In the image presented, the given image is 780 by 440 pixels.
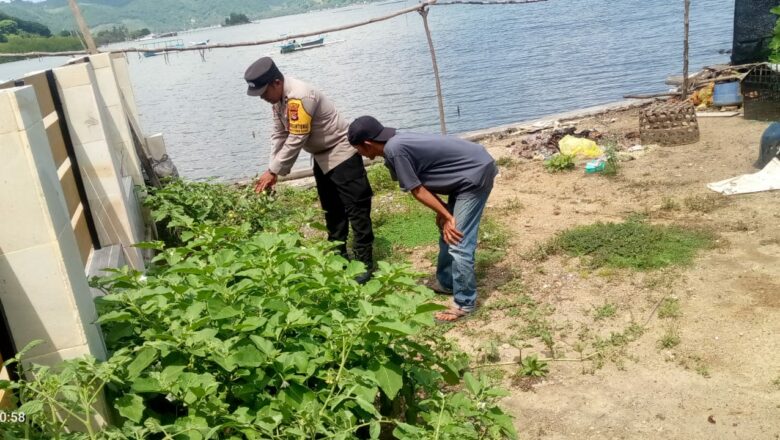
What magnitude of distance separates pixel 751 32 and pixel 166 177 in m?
9.77

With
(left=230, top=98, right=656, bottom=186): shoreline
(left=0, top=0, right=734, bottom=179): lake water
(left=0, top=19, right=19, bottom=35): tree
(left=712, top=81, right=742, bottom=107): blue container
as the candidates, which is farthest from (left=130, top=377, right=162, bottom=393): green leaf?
(left=0, top=19, right=19, bottom=35): tree

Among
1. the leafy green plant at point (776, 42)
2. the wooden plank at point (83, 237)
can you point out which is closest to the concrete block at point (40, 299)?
the wooden plank at point (83, 237)

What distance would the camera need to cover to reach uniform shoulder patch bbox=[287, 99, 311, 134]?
17.1 ft

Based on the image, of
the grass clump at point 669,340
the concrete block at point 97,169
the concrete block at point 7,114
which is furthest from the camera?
the concrete block at point 97,169

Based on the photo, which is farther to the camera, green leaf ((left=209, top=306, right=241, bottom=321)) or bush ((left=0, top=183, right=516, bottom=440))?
green leaf ((left=209, top=306, right=241, bottom=321))

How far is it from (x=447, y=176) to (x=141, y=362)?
298 cm

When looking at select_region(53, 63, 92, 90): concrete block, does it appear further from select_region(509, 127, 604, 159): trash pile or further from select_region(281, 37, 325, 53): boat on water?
select_region(281, 37, 325, 53): boat on water

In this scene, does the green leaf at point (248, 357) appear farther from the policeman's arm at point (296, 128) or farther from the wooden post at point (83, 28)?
the wooden post at point (83, 28)

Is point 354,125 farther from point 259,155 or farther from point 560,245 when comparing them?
point 259,155

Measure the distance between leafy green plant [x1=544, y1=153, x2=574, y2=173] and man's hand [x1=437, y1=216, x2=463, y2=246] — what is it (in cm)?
396

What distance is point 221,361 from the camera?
215 cm

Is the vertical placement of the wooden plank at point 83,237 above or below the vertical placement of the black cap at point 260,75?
below

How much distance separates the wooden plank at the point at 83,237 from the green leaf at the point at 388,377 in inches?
101

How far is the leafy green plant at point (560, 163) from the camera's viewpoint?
27.5ft
